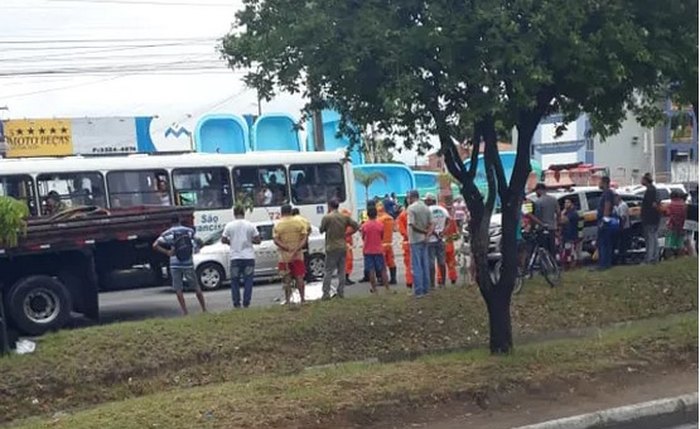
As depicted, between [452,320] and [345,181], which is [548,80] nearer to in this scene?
[452,320]

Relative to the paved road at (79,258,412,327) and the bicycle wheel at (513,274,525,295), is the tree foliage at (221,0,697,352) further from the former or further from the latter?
the paved road at (79,258,412,327)

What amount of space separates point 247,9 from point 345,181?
51.3ft

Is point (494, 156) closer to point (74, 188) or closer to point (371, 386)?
point (371, 386)

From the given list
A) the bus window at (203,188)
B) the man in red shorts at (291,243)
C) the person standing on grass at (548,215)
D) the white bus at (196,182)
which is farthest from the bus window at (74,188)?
the person standing on grass at (548,215)

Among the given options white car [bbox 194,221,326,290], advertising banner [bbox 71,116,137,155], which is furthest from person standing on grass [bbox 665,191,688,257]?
advertising banner [bbox 71,116,137,155]

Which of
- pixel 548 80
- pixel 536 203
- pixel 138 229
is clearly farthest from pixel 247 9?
pixel 536 203

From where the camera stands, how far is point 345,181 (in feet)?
80.5

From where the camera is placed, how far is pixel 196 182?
22766 mm

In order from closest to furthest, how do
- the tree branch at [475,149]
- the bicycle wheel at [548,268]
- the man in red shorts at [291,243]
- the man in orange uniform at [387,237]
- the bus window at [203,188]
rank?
the tree branch at [475,149]
the man in red shorts at [291,243]
the bicycle wheel at [548,268]
the man in orange uniform at [387,237]
the bus window at [203,188]

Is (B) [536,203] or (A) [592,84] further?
(B) [536,203]

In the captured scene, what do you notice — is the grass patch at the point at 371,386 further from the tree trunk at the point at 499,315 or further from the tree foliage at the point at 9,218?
the tree foliage at the point at 9,218

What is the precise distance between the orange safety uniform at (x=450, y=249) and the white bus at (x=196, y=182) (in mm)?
7322

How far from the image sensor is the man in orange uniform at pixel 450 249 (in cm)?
1591

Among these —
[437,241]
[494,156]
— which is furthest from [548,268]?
[494,156]
